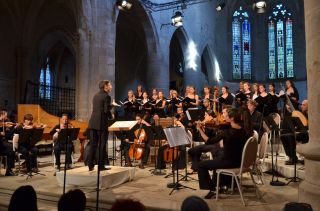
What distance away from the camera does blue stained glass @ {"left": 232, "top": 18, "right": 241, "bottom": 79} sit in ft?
90.0

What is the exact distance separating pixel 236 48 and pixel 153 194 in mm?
23491

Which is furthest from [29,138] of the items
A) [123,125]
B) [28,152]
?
[123,125]

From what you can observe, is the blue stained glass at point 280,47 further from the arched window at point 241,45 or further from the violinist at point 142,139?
the violinist at point 142,139

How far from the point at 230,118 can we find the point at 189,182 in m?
2.03

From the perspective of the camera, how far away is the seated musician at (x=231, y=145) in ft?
17.3

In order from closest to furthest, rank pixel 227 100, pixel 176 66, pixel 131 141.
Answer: pixel 131 141 → pixel 227 100 → pixel 176 66

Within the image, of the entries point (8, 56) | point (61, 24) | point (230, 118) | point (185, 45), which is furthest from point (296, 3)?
point (230, 118)

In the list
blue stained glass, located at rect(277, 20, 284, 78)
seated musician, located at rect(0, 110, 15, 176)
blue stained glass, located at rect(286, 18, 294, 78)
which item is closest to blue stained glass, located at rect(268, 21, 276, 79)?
blue stained glass, located at rect(277, 20, 284, 78)

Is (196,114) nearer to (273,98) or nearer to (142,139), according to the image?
(142,139)

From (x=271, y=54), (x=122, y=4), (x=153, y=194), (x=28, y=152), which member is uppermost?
(x=271, y=54)

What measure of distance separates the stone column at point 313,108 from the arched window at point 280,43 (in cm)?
2329

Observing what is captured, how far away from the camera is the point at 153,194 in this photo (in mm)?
5793

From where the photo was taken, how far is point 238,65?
27.5m

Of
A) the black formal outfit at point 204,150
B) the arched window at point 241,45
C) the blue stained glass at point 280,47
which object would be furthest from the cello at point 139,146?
the blue stained glass at point 280,47
